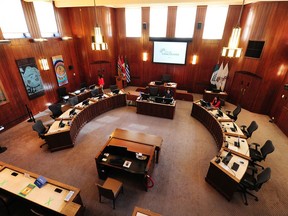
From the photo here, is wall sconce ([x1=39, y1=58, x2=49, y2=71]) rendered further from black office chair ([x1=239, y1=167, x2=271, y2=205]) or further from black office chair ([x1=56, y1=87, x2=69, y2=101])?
black office chair ([x1=239, y1=167, x2=271, y2=205])

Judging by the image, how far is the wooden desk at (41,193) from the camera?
3.23 metres

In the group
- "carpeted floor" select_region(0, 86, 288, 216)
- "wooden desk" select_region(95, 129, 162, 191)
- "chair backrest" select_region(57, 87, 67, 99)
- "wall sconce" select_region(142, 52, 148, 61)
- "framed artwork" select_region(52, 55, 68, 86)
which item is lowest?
"carpeted floor" select_region(0, 86, 288, 216)

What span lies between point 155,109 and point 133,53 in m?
5.48

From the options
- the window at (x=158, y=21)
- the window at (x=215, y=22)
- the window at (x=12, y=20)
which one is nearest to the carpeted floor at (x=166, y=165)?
the window at (x=12, y=20)

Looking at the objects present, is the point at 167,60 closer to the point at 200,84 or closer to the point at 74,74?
the point at 200,84

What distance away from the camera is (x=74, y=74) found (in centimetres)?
1077

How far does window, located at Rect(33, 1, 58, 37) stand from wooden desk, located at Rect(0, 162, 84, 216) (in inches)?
299

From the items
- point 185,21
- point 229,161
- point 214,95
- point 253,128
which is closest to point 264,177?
point 229,161

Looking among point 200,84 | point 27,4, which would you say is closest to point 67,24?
point 27,4

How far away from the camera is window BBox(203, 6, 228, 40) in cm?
912

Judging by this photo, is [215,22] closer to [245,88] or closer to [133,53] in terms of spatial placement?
[245,88]

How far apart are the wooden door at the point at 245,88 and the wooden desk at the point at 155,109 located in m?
4.40

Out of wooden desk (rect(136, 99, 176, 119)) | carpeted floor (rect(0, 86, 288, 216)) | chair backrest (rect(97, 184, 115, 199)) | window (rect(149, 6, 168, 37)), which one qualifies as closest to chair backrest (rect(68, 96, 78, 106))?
carpeted floor (rect(0, 86, 288, 216))

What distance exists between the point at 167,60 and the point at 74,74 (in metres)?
6.63
